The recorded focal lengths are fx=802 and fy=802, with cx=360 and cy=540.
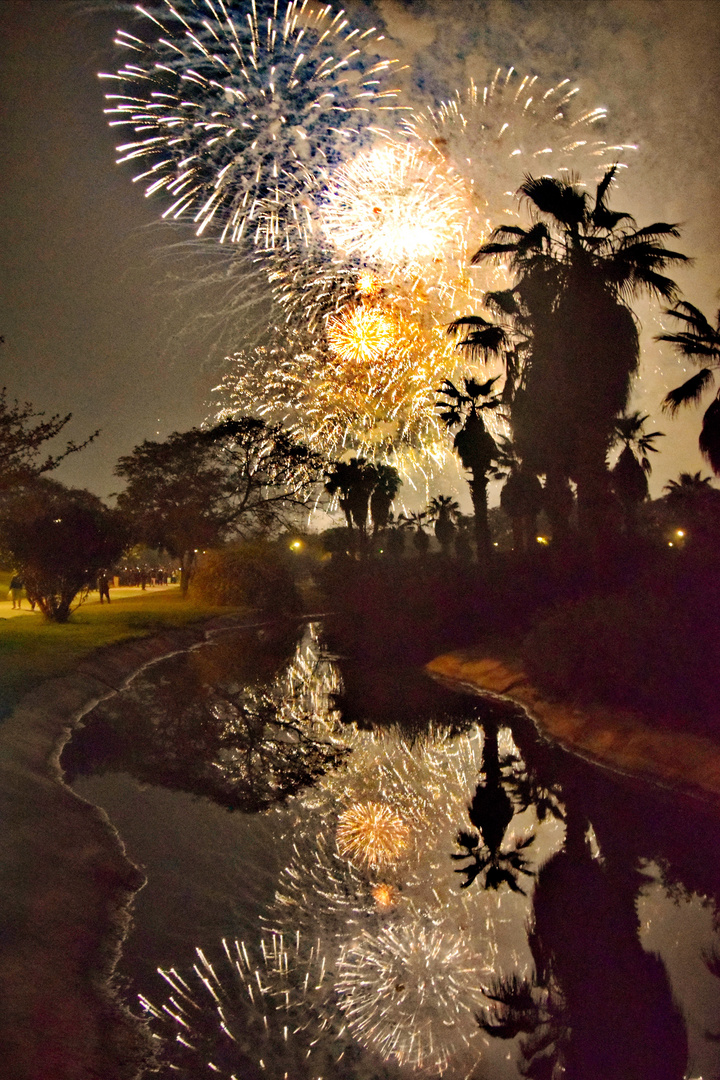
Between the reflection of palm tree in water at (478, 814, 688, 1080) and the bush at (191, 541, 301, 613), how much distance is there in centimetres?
4834

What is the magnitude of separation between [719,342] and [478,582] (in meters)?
13.1

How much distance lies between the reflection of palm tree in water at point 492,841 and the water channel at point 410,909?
5 centimetres

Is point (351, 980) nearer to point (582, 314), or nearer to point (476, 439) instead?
point (582, 314)

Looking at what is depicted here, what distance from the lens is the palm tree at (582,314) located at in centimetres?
2300

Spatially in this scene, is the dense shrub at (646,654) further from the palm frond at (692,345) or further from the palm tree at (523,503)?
the palm tree at (523,503)

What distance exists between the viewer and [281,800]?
12.8m

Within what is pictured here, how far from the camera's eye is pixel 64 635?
94.9 feet

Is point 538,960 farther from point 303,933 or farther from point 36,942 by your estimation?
point 36,942

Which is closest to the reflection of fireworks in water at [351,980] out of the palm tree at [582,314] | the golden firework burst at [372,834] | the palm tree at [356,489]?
the golden firework burst at [372,834]

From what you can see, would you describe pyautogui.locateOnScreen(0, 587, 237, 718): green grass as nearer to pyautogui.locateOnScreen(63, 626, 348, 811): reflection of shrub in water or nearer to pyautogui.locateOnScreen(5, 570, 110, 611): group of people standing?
pyautogui.locateOnScreen(63, 626, 348, 811): reflection of shrub in water

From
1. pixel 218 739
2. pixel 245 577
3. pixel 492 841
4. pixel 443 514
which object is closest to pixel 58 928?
pixel 492 841

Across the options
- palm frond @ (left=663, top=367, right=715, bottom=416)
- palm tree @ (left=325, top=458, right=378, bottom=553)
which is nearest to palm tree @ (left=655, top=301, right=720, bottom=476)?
palm frond @ (left=663, top=367, right=715, bottom=416)

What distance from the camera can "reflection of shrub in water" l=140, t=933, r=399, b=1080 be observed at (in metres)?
Result: 5.66

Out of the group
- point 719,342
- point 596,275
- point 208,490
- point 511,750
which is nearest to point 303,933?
point 511,750
